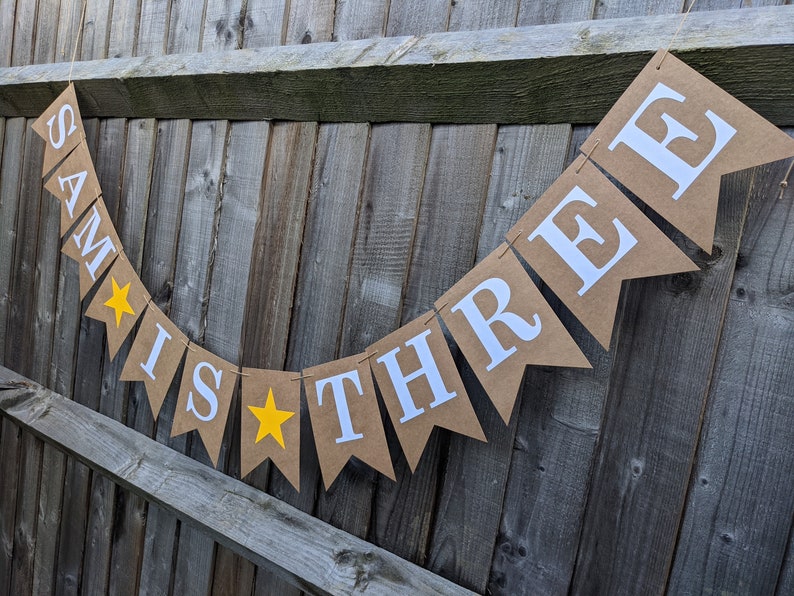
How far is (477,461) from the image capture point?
1032 millimetres

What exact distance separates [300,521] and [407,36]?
0.98 m

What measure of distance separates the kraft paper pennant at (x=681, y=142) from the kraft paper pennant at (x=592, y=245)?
29mm

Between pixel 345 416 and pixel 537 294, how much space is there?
42cm

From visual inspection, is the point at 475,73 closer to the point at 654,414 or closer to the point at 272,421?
the point at 654,414

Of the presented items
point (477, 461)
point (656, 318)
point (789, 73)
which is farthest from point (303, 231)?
point (789, 73)

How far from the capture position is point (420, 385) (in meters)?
0.98

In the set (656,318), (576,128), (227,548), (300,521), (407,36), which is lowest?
(227,548)

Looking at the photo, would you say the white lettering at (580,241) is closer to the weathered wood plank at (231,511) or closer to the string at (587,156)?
the string at (587,156)

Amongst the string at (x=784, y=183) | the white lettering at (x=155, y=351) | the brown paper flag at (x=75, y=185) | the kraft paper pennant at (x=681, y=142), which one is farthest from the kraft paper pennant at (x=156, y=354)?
the string at (x=784, y=183)

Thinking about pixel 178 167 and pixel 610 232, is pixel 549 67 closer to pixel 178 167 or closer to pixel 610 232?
pixel 610 232

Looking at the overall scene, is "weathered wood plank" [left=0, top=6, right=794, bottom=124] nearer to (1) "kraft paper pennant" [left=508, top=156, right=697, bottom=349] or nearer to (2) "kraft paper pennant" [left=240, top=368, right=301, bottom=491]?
(1) "kraft paper pennant" [left=508, top=156, right=697, bottom=349]

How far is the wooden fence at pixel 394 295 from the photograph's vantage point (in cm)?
81

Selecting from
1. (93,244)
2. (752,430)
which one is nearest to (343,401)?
(752,430)

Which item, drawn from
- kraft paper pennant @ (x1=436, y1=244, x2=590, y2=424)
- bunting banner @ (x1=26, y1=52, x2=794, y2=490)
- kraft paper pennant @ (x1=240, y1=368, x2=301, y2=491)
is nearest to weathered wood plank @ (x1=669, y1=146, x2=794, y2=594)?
bunting banner @ (x1=26, y1=52, x2=794, y2=490)
